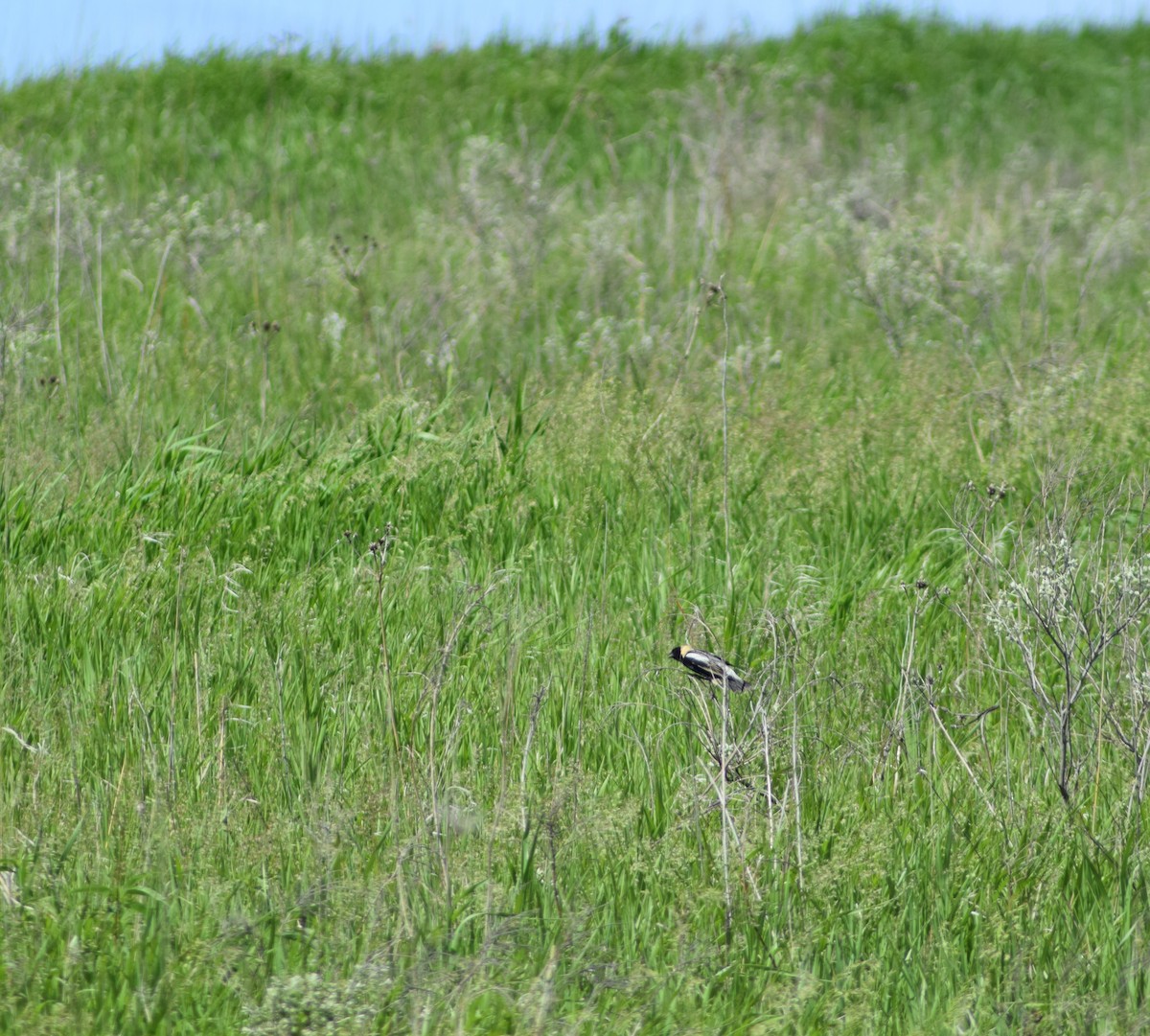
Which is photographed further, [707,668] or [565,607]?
[565,607]

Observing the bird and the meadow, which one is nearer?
the meadow

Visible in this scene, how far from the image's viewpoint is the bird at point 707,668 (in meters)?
2.58

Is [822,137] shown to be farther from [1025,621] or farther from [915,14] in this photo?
[1025,621]

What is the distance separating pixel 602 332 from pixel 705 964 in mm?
3625

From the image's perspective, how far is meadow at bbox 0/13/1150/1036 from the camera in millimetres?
2066

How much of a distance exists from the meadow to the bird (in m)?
0.05

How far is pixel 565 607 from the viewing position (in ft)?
11.4

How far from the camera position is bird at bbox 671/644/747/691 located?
258cm

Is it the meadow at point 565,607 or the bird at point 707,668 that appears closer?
the meadow at point 565,607

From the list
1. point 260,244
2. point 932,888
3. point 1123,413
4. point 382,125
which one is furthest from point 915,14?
point 932,888

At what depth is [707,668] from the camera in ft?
8.74

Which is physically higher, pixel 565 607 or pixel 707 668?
pixel 707 668

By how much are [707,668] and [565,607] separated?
879 millimetres

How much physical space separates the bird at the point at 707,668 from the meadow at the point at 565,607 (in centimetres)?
5
